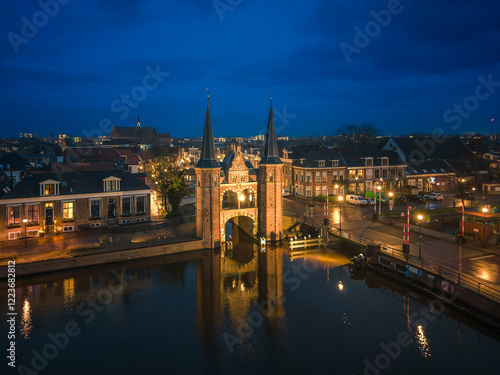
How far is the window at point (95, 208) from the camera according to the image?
44406mm

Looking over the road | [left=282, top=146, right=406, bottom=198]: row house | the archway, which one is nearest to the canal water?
the road

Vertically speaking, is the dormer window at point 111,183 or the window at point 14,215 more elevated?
the dormer window at point 111,183

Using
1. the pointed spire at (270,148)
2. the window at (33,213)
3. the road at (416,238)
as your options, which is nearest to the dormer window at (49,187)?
the window at (33,213)

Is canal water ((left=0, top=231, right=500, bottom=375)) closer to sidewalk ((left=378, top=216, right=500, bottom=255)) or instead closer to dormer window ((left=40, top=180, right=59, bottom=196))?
sidewalk ((left=378, top=216, right=500, bottom=255))

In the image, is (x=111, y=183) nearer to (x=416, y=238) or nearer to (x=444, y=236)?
(x=416, y=238)

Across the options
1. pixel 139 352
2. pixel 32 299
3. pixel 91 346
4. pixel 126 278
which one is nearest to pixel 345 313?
pixel 139 352

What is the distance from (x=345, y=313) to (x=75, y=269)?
25.5 metres

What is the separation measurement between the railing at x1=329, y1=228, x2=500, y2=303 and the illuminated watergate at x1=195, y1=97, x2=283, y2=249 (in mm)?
12031

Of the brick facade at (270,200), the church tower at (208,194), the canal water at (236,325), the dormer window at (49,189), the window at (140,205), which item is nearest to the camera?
the canal water at (236,325)

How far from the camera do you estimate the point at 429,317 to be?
82.1 feet

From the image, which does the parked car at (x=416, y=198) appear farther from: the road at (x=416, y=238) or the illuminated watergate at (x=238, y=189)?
the illuminated watergate at (x=238, y=189)

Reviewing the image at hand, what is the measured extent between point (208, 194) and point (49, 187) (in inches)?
763

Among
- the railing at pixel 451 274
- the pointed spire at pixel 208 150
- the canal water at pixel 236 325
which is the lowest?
the canal water at pixel 236 325

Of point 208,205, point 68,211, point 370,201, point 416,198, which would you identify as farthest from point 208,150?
point 416,198
